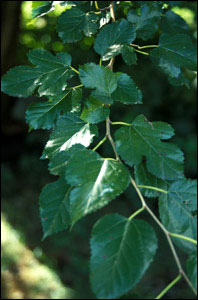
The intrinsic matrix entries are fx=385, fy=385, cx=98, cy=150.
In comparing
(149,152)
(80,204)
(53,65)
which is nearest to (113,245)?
(80,204)

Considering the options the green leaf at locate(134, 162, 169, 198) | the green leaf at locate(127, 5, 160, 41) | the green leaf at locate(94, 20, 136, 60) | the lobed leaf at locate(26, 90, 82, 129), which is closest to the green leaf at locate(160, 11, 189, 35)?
the green leaf at locate(127, 5, 160, 41)

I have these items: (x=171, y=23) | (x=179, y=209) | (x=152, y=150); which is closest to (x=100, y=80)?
(x=152, y=150)

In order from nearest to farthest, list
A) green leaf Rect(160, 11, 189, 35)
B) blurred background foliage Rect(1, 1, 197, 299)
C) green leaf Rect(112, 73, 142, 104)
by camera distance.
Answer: green leaf Rect(112, 73, 142, 104)
green leaf Rect(160, 11, 189, 35)
blurred background foliage Rect(1, 1, 197, 299)

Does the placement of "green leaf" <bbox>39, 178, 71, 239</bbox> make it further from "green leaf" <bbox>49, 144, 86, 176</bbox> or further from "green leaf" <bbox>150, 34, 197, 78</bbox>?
"green leaf" <bbox>150, 34, 197, 78</bbox>

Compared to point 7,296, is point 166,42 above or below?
above

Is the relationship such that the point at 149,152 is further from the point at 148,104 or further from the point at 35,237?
the point at 148,104

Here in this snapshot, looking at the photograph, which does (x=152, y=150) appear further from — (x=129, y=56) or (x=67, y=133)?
(x=129, y=56)

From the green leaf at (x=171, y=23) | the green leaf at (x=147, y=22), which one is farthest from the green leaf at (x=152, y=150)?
the green leaf at (x=171, y=23)
